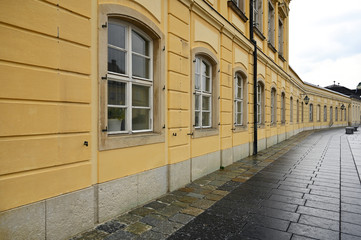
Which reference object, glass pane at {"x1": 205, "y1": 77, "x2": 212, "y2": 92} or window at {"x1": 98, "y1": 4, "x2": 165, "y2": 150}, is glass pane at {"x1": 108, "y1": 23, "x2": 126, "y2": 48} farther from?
glass pane at {"x1": 205, "y1": 77, "x2": 212, "y2": 92}

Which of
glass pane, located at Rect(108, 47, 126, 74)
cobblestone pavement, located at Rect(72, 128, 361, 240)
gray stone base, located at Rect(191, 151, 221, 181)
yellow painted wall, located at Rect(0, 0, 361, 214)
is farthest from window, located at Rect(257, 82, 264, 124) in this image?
glass pane, located at Rect(108, 47, 126, 74)

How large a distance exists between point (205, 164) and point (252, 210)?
2.29 m

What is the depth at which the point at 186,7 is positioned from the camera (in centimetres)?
530

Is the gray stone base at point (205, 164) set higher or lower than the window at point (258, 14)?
lower

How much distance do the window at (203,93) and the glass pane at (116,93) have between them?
252 cm

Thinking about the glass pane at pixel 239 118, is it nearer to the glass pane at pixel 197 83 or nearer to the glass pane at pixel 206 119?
the glass pane at pixel 206 119

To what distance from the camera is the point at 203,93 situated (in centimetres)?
640

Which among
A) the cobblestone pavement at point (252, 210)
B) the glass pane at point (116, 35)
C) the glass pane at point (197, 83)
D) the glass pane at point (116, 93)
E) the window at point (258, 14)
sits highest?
the window at point (258, 14)

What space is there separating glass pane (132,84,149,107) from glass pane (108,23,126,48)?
730 millimetres

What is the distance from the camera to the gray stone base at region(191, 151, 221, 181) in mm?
5680

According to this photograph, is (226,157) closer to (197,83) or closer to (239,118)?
(239,118)

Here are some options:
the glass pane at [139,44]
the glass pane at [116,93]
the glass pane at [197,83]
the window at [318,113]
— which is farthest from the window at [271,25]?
the window at [318,113]

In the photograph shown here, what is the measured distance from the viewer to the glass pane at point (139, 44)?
13.7ft

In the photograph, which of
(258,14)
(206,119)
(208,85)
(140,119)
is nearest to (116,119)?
(140,119)
